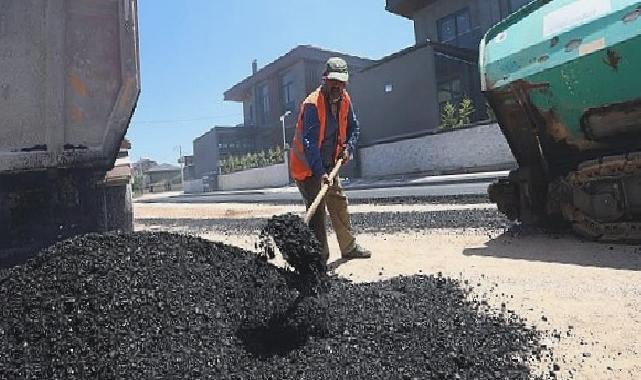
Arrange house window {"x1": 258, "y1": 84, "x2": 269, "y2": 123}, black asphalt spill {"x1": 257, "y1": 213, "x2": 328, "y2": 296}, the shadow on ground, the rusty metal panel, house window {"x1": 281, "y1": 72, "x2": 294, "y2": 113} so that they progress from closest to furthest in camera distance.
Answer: black asphalt spill {"x1": 257, "y1": 213, "x2": 328, "y2": 296} → the shadow on ground → the rusty metal panel → house window {"x1": 281, "y1": 72, "x2": 294, "y2": 113} → house window {"x1": 258, "y1": 84, "x2": 269, "y2": 123}

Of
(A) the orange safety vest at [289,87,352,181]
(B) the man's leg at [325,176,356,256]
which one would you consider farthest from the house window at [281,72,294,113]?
(B) the man's leg at [325,176,356,256]

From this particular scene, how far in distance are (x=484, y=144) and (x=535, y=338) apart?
12.4 metres

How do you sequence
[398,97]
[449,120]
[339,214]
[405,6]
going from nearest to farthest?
[339,214] → [449,120] → [398,97] → [405,6]

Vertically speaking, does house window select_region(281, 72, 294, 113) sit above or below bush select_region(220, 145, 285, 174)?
above

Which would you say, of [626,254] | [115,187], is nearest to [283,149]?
[115,187]

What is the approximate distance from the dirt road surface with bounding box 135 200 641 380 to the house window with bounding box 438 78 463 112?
1328 centimetres

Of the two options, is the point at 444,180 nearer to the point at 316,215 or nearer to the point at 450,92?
the point at 316,215

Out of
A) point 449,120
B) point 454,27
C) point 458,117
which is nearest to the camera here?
point 449,120

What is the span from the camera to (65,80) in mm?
4168

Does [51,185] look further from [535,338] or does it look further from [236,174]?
[236,174]

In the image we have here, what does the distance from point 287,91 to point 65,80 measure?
28.0 m

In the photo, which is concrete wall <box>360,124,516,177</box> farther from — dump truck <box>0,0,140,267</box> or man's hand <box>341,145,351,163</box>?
dump truck <box>0,0,140,267</box>

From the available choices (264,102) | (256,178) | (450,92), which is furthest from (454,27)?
(264,102)

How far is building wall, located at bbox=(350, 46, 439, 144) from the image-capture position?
17.5 meters
